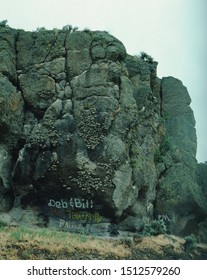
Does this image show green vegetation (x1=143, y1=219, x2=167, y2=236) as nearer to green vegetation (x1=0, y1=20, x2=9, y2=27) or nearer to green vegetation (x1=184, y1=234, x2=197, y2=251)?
green vegetation (x1=184, y1=234, x2=197, y2=251)

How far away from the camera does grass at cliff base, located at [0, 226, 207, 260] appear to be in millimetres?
19234

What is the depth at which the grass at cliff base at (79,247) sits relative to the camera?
63.1ft

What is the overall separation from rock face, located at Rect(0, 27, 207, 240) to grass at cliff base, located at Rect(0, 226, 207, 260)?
1859 mm

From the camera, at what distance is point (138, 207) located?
26.4m

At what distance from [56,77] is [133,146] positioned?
19.0ft

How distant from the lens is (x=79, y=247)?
20609 mm

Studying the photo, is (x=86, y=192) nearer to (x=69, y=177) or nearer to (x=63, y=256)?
(x=69, y=177)

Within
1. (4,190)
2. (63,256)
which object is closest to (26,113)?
(4,190)

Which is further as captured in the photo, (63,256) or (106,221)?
(106,221)

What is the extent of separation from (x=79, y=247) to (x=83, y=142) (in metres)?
6.32

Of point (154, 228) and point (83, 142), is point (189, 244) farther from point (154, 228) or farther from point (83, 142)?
point (83, 142)

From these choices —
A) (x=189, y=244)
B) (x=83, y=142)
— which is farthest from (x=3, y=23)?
(x=189, y=244)

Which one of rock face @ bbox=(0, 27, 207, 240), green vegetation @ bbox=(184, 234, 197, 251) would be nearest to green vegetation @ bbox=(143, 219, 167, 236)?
rock face @ bbox=(0, 27, 207, 240)

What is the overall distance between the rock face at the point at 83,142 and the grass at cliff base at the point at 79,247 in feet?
6.10
